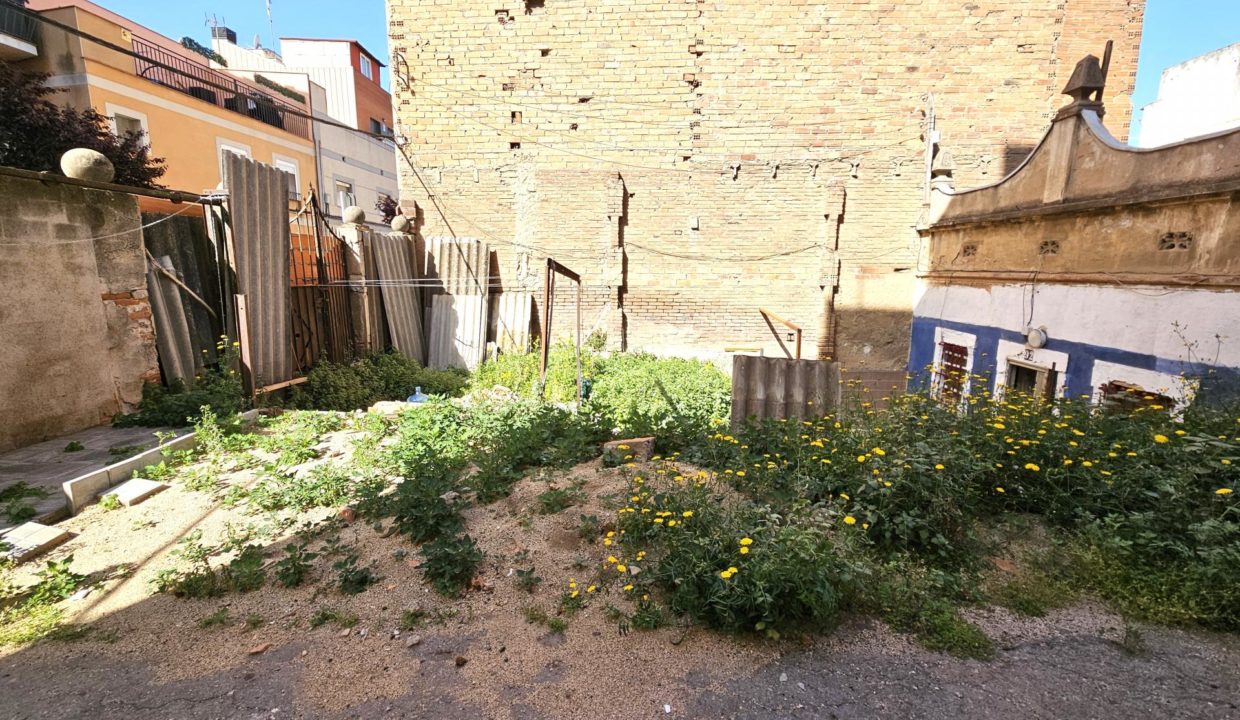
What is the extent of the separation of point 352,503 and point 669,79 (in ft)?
31.9

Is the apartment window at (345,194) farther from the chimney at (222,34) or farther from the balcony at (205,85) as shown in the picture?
the chimney at (222,34)

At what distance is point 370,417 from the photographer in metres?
6.77

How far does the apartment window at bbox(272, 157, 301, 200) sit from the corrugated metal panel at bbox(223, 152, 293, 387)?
12.3 meters

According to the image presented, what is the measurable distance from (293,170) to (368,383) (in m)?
14.2

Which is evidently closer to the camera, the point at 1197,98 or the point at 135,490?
the point at 135,490

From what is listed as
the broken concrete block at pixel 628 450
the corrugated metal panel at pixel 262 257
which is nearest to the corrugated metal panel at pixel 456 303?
the corrugated metal panel at pixel 262 257

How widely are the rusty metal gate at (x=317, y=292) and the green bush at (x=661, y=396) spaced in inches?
179

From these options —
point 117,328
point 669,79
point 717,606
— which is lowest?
point 717,606

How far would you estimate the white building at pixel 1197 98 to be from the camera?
1166cm

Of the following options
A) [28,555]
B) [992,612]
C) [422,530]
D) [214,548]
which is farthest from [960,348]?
[28,555]

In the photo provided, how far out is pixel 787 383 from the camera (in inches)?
225

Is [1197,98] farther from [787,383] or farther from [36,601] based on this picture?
[36,601]

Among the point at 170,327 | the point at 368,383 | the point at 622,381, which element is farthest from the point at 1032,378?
the point at 170,327

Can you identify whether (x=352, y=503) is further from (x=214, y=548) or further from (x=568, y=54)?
(x=568, y=54)
